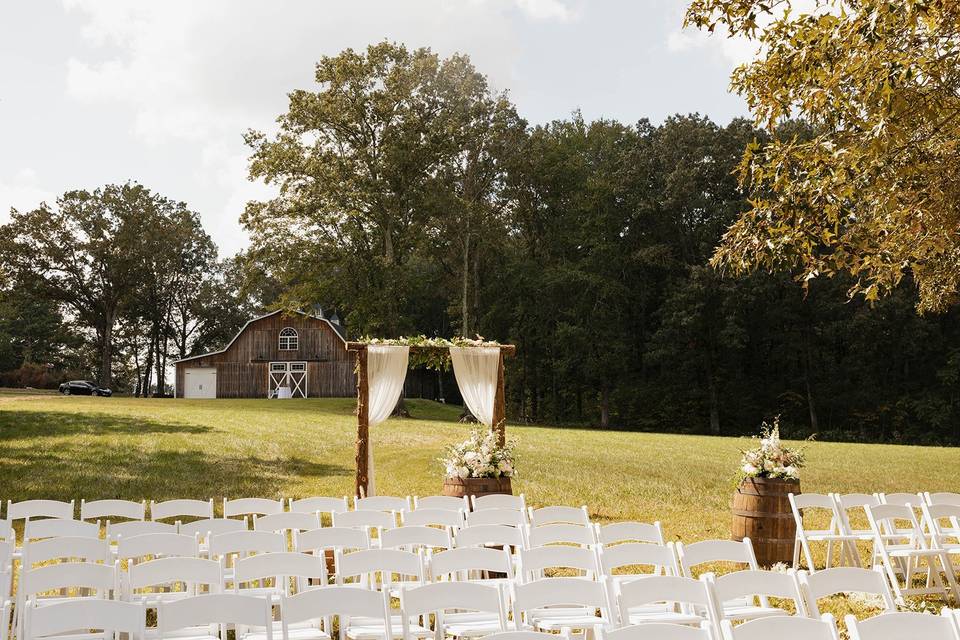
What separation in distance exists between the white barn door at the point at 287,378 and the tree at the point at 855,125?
3447 cm

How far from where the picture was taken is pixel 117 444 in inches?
768

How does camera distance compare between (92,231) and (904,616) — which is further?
(92,231)

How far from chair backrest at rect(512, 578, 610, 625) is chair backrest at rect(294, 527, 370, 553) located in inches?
78.2

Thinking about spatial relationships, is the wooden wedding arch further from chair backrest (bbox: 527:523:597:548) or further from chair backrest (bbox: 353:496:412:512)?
chair backrest (bbox: 527:523:597:548)

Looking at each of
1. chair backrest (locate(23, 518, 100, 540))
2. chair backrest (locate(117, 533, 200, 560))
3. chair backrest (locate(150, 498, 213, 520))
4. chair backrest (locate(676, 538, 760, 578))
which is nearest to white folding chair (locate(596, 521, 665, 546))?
chair backrest (locate(676, 538, 760, 578))

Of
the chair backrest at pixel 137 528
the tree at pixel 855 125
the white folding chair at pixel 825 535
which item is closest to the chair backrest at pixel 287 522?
the chair backrest at pixel 137 528

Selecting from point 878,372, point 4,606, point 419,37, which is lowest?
point 4,606

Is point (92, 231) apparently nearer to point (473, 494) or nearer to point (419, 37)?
point (419, 37)

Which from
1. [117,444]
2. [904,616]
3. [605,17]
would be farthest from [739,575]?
[117,444]

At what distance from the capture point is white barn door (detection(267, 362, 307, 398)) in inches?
1667

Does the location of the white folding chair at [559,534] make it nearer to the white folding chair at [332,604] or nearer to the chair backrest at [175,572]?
the white folding chair at [332,604]

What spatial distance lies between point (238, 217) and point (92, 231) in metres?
22.1

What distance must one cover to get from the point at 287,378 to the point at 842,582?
3961 cm

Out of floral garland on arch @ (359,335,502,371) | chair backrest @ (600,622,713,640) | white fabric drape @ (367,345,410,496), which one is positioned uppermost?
floral garland on arch @ (359,335,502,371)
